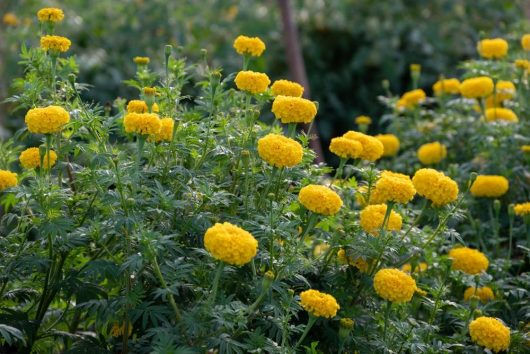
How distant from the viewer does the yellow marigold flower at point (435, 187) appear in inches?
99.4

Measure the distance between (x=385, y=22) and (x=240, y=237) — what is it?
572cm

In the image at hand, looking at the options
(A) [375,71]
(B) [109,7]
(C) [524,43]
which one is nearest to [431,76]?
(A) [375,71]

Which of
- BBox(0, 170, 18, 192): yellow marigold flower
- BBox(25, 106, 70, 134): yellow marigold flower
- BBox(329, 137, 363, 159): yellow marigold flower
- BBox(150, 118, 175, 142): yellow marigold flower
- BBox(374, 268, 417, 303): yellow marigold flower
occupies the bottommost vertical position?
BBox(374, 268, 417, 303): yellow marigold flower

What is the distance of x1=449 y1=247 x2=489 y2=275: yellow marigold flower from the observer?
10.0 ft

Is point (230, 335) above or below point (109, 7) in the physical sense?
above

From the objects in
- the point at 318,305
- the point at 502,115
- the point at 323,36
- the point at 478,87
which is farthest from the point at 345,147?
the point at 323,36

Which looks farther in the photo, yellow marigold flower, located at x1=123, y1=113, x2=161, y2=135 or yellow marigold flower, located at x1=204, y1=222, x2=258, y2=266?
yellow marigold flower, located at x1=123, y1=113, x2=161, y2=135

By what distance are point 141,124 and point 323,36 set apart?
17.8 ft

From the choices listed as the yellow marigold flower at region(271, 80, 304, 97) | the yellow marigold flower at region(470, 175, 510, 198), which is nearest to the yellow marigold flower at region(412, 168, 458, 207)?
the yellow marigold flower at region(271, 80, 304, 97)

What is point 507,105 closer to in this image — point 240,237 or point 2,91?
point 240,237

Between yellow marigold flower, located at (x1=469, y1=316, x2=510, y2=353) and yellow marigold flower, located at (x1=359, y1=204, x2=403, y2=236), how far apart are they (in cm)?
38

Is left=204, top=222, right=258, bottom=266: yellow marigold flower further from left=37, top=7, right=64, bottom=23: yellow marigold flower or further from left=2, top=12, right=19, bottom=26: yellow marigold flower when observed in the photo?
left=2, top=12, right=19, bottom=26: yellow marigold flower

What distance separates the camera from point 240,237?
2072 millimetres

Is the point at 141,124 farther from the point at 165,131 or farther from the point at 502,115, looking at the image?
the point at 502,115
